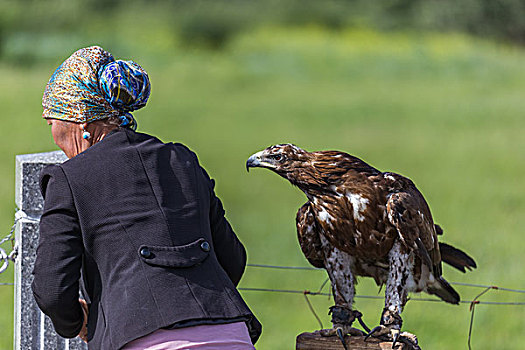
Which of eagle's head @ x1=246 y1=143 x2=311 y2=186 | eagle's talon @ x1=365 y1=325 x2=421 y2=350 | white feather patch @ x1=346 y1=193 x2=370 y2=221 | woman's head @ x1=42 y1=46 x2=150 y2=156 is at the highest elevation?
woman's head @ x1=42 y1=46 x2=150 y2=156

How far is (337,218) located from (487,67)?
81.2ft

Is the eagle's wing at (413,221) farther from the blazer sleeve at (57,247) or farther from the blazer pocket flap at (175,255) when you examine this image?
the blazer sleeve at (57,247)

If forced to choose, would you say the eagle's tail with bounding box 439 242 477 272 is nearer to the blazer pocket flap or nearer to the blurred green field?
the blazer pocket flap

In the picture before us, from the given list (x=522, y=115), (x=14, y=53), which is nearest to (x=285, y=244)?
Result: (x=522, y=115)

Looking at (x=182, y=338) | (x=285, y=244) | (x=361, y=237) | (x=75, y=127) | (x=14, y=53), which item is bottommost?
(x=285, y=244)

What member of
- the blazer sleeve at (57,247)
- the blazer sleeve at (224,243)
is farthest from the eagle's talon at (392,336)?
the blazer sleeve at (57,247)

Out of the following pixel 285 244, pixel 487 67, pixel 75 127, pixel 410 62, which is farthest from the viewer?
pixel 410 62

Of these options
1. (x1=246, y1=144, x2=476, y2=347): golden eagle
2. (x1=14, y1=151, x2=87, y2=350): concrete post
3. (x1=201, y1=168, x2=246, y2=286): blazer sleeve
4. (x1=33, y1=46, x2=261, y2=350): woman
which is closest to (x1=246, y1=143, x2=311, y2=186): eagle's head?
(x1=246, y1=144, x2=476, y2=347): golden eagle

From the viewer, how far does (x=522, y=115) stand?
19562 millimetres

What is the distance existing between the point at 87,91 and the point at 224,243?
645 mm

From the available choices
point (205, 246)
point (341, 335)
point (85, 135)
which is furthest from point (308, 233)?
point (85, 135)

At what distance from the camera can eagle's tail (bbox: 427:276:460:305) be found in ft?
10.0

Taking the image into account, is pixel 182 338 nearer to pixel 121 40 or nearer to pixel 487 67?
pixel 487 67

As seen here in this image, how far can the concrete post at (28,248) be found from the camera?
298cm
